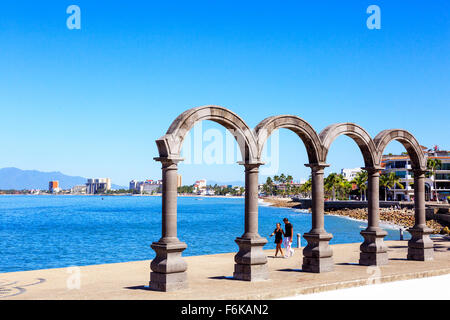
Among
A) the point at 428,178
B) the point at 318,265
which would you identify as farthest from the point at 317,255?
the point at 428,178

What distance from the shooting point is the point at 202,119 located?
12.9 metres

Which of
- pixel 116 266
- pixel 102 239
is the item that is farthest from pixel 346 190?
pixel 116 266

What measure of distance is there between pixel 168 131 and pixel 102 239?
52.8 m

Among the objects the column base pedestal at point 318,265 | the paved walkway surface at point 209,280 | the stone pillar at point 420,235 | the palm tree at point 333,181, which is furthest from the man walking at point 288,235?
the palm tree at point 333,181

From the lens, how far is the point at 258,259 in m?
13.7

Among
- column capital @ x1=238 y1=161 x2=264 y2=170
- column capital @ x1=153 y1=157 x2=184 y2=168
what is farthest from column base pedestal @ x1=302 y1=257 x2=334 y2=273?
column capital @ x1=153 y1=157 x2=184 y2=168

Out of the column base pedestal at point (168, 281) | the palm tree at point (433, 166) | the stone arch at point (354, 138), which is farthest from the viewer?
the palm tree at point (433, 166)

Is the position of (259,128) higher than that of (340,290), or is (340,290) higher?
(259,128)

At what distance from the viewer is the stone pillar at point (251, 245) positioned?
13.6 metres

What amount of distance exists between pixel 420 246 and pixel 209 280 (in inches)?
362

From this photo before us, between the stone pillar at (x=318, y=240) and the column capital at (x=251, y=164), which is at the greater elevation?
the column capital at (x=251, y=164)

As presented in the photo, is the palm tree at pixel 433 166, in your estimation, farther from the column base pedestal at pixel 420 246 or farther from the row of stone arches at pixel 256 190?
the row of stone arches at pixel 256 190

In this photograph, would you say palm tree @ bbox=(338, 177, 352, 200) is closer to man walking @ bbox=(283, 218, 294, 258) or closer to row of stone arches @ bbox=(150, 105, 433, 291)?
man walking @ bbox=(283, 218, 294, 258)
